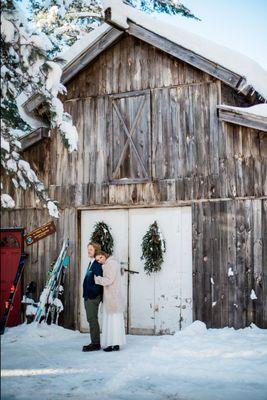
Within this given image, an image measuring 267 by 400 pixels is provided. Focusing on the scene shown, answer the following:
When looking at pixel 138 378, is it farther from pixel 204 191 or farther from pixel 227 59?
pixel 227 59

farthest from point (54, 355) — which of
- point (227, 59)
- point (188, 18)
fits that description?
point (188, 18)

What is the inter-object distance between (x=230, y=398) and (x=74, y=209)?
6.22 metres

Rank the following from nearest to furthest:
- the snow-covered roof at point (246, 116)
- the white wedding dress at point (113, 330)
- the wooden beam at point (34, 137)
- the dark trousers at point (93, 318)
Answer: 1. the white wedding dress at point (113, 330)
2. the dark trousers at point (93, 318)
3. the snow-covered roof at point (246, 116)
4. the wooden beam at point (34, 137)

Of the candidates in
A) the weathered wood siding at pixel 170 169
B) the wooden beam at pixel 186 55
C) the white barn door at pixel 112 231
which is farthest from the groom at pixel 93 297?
the wooden beam at pixel 186 55

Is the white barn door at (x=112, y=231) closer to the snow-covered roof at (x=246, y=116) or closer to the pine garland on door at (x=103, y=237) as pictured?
the pine garland on door at (x=103, y=237)

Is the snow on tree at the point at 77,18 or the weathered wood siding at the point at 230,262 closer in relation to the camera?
the weathered wood siding at the point at 230,262

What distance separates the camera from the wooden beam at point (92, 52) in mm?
10594

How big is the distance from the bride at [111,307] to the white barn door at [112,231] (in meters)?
1.90

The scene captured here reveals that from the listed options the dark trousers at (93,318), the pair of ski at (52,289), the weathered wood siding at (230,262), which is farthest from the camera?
the pair of ski at (52,289)

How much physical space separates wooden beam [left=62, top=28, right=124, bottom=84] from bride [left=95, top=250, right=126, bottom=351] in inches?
175

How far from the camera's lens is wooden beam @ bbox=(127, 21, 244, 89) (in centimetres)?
934

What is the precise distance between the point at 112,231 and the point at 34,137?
275 cm

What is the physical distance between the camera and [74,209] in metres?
10.9

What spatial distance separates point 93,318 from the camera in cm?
850
